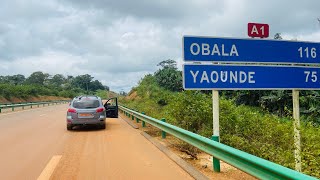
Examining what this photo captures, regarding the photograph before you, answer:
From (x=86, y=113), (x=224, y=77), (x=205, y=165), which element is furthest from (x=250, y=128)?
(x=86, y=113)

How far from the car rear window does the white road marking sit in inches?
294

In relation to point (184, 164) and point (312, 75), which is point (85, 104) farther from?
point (312, 75)

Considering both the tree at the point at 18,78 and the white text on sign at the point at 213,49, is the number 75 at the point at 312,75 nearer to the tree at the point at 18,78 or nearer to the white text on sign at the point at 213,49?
the white text on sign at the point at 213,49

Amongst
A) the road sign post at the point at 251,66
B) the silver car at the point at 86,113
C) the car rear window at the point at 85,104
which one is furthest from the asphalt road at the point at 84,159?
the car rear window at the point at 85,104

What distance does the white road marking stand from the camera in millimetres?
7073

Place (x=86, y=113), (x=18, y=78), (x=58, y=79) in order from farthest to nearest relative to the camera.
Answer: (x=58, y=79), (x=18, y=78), (x=86, y=113)

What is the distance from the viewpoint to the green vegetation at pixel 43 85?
77.7m

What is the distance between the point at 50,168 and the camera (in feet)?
25.7

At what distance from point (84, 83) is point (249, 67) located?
7494 inches

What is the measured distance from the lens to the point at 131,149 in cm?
1055

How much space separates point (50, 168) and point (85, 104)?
9124mm

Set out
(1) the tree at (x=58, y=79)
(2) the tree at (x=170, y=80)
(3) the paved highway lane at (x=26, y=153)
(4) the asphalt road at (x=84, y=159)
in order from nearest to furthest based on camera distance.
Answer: (4) the asphalt road at (x=84, y=159), (3) the paved highway lane at (x=26, y=153), (2) the tree at (x=170, y=80), (1) the tree at (x=58, y=79)

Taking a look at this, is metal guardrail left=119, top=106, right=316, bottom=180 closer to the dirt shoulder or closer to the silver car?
the dirt shoulder

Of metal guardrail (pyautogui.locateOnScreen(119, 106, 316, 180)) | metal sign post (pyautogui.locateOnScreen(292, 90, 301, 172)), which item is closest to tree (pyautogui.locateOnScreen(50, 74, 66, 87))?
metal sign post (pyautogui.locateOnScreen(292, 90, 301, 172))
